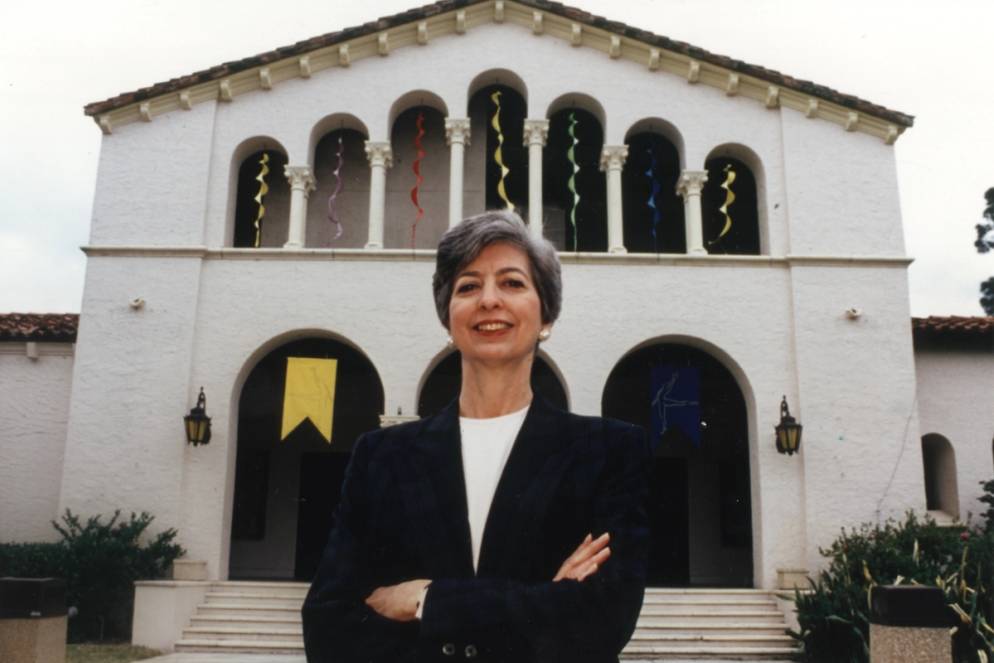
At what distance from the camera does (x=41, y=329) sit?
14.0 metres

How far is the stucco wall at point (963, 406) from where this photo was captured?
13836mm

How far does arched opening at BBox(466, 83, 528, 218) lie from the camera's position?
15.3m

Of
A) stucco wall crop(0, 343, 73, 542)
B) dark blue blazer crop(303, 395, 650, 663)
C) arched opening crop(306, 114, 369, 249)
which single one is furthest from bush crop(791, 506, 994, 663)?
stucco wall crop(0, 343, 73, 542)

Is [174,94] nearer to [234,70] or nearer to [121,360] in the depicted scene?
[234,70]

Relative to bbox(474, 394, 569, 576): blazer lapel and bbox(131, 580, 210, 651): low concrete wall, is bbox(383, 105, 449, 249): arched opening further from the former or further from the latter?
bbox(474, 394, 569, 576): blazer lapel

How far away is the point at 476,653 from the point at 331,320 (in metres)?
11.4

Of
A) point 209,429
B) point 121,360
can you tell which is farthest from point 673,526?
point 121,360

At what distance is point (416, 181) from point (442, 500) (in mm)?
13229

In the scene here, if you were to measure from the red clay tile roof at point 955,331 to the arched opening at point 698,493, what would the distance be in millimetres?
3248

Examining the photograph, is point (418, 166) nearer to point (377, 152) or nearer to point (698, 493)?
point (377, 152)

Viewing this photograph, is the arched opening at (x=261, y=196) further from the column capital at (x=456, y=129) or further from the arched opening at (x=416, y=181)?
the column capital at (x=456, y=129)

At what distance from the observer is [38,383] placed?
1404cm

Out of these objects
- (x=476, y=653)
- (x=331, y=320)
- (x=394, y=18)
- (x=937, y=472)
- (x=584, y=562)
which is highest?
(x=394, y=18)

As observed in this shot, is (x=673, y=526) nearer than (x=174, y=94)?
No
